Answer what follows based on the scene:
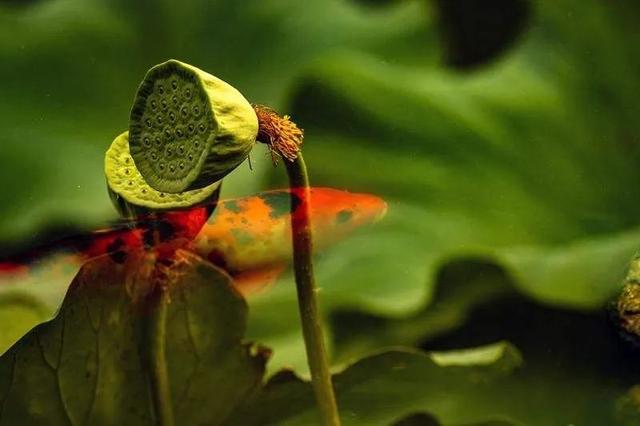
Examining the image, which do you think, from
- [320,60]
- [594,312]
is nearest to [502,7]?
[320,60]

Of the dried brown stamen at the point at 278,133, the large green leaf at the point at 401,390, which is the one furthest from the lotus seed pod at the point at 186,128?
the large green leaf at the point at 401,390

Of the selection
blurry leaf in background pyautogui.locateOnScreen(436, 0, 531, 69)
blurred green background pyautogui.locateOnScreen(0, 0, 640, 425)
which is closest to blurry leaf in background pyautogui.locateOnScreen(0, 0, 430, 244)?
blurred green background pyautogui.locateOnScreen(0, 0, 640, 425)

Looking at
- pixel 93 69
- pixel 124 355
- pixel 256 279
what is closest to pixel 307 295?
pixel 256 279

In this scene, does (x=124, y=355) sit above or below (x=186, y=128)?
below

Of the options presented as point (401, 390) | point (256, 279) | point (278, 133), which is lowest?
point (401, 390)

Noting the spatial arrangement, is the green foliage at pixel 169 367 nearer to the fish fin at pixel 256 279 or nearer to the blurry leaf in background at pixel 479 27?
the fish fin at pixel 256 279

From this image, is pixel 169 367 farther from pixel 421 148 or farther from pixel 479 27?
pixel 479 27

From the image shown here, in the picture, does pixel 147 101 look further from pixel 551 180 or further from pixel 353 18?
pixel 551 180
